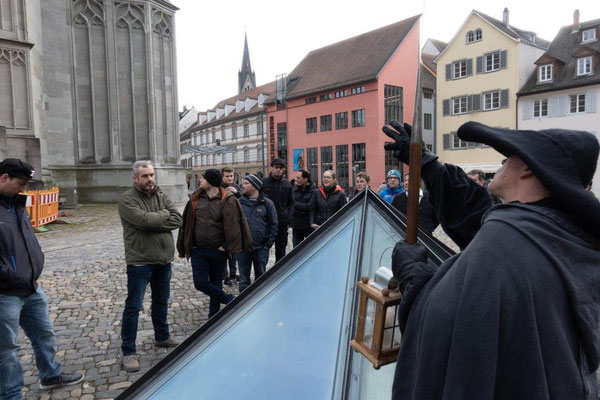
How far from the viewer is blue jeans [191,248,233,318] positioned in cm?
476

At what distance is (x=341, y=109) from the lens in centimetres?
4150

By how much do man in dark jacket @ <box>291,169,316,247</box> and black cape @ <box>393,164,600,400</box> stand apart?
18.5ft

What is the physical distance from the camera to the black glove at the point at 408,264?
1.23 metres

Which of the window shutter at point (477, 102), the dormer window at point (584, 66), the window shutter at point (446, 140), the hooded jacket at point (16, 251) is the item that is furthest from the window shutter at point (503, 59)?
the hooded jacket at point (16, 251)

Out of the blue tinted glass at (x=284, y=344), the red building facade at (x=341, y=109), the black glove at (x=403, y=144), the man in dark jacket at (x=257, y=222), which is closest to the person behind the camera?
the black glove at (x=403, y=144)

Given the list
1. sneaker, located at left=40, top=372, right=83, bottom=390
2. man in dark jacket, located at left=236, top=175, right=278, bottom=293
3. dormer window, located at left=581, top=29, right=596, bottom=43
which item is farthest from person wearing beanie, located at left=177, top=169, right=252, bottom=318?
dormer window, located at left=581, top=29, right=596, bottom=43

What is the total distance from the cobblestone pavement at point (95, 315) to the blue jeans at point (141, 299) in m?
0.21

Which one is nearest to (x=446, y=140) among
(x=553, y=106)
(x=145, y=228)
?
(x=553, y=106)

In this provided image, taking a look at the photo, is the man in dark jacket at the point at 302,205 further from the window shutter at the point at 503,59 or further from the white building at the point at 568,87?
the window shutter at the point at 503,59

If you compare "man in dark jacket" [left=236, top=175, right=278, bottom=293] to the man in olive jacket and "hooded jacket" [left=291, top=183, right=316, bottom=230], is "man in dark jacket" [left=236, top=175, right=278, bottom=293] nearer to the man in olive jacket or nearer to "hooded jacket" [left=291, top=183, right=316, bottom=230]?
"hooded jacket" [left=291, top=183, right=316, bottom=230]

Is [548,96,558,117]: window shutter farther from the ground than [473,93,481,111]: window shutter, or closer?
closer

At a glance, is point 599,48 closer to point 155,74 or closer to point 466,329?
point 155,74

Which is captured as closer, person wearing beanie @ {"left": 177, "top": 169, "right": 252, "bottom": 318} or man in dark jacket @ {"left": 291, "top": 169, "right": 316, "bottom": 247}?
person wearing beanie @ {"left": 177, "top": 169, "right": 252, "bottom": 318}

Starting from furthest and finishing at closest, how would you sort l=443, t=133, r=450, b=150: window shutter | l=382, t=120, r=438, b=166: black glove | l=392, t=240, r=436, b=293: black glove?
l=443, t=133, r=450, b=150: window shutter, l=382, t=120, r=438, b=166: black glove, l=392, t=240, r=436, b=293: black glove
